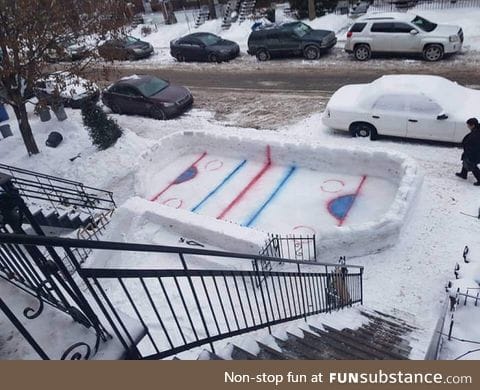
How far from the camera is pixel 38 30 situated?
423 inches

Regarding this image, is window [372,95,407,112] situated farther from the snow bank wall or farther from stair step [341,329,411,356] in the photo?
stair step [341,329,411,356]

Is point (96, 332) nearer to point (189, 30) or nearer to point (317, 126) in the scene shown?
point (317, 126)

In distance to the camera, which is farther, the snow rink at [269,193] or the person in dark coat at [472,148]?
the snow rink at [269,193]

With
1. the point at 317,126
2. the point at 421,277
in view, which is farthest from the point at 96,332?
the point at 317,126

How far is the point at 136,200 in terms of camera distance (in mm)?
10516

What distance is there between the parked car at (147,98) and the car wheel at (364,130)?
7141mm

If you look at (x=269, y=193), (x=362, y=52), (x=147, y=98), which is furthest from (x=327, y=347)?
(x=362, y=52)

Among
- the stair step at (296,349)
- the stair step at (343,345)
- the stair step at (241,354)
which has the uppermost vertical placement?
the stair step at (241,354)

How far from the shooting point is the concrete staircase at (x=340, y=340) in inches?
187

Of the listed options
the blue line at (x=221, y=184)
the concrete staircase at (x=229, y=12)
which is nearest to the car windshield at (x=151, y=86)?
the blue line at (x=221, y=184)

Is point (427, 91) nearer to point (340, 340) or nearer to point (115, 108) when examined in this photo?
point (340, 340)

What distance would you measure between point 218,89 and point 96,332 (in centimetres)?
1694

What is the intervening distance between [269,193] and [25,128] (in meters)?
8.17

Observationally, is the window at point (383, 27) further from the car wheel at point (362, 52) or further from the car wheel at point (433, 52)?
the car wheel at point (433, 52)
